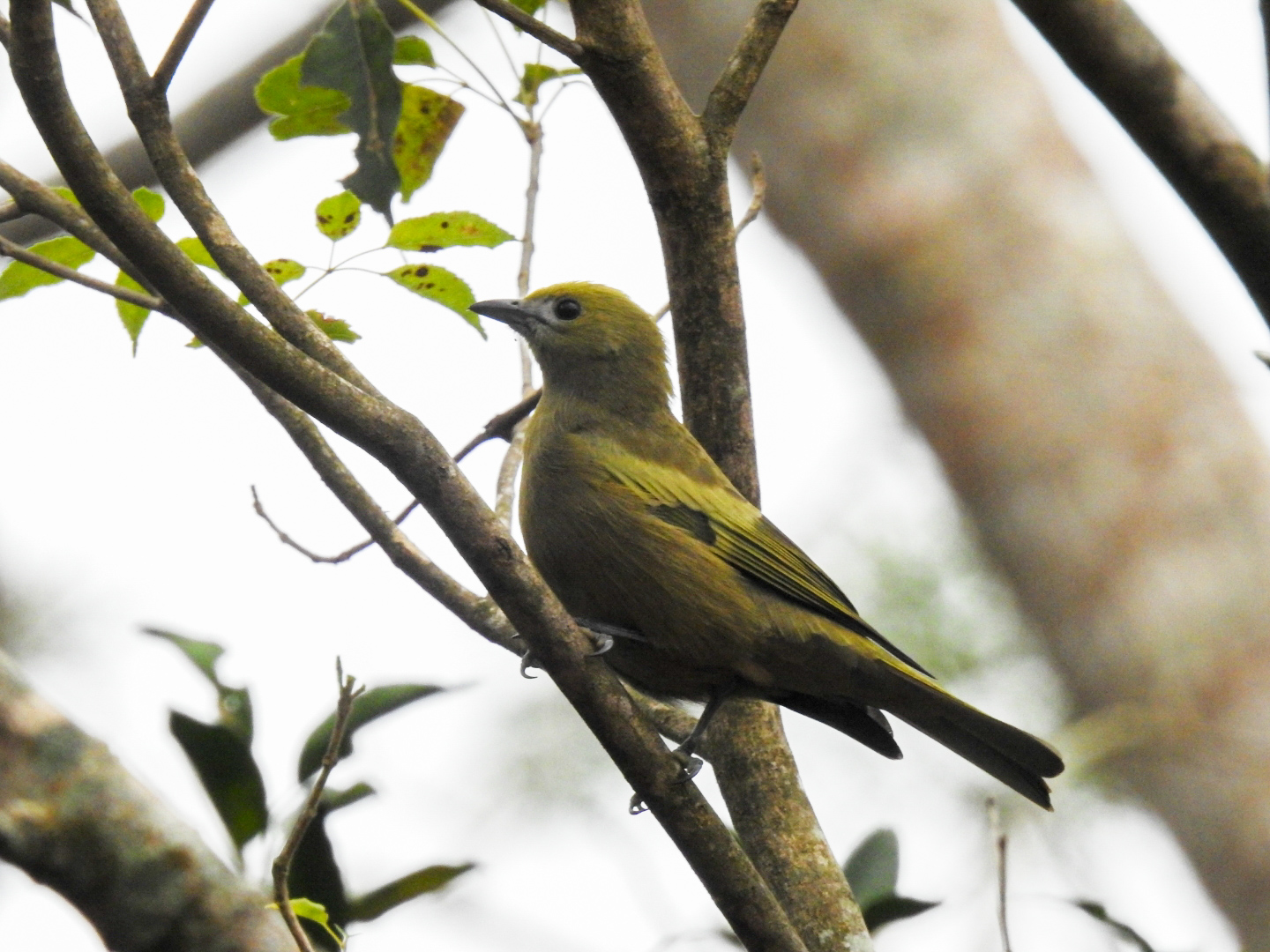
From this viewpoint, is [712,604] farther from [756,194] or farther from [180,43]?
[180,43]

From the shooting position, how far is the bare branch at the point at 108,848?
6.04 ft

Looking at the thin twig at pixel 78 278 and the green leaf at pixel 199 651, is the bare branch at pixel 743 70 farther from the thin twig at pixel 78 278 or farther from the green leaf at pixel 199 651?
the green leaf at pixel 199 651

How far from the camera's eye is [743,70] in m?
3.71

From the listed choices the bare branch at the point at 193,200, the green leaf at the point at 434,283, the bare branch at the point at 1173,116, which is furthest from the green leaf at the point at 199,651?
the bare branch at the point at 1173,116

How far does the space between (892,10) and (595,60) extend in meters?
6.40

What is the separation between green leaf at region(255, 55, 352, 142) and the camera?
3.37 m

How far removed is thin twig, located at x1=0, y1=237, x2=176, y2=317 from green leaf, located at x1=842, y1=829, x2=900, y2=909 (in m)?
2.20

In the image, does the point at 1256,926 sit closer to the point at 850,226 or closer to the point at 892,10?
the point at 850,226

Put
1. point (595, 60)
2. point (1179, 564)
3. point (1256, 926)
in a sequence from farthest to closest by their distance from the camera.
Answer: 1. point (1179, 564)
2. point (1256, 926)
3. point (595, 60)

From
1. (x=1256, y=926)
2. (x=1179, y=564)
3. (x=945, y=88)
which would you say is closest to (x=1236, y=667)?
(x=1179, y=564)

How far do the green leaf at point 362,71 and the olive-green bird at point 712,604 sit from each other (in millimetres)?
1351

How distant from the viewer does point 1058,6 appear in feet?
6.43

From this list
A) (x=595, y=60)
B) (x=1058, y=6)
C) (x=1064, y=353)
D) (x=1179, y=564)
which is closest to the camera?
(x=1058, y=6)

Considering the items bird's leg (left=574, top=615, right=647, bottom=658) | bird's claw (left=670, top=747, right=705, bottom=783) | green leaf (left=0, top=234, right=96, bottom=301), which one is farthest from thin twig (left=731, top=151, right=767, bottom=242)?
green leaf (left=0, top=234, right=96, bottom=301)
